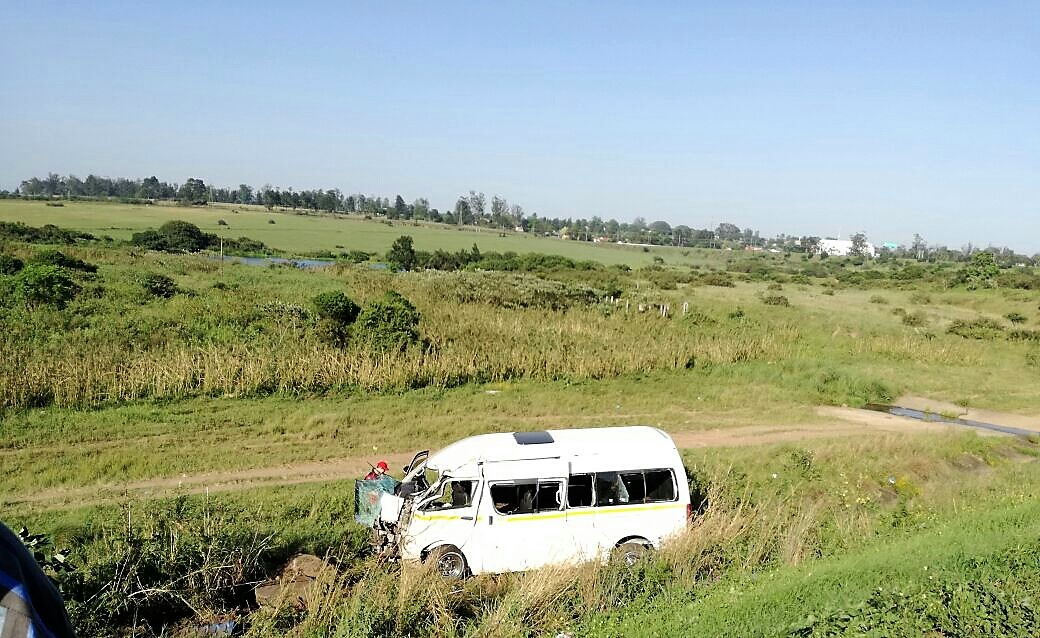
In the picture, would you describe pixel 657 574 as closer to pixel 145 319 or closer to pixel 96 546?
pixel 96 546

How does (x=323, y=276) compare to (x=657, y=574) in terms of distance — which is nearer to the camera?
(x=657, y=574)

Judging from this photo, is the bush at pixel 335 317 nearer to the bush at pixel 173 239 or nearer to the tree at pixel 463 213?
the bush at pixel 173 239

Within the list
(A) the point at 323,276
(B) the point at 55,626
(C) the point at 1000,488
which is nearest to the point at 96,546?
(B) the point at 55,626

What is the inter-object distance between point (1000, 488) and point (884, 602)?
26.5 ft

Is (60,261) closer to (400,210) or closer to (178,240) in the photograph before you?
(178,240)

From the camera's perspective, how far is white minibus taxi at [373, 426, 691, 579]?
30.7ft

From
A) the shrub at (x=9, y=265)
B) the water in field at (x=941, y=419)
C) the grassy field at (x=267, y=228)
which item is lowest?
the water in field at (x=941, y=419)

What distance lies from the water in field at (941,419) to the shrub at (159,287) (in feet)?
88.2

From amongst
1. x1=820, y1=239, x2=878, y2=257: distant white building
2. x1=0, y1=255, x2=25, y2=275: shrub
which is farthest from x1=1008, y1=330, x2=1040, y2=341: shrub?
x1=820, y1=239, x2=878, y2=257: distant white building

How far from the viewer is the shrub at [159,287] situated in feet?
94.3

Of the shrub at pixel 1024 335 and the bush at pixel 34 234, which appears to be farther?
the bush at pixel 34 234

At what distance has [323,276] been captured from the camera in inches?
1695

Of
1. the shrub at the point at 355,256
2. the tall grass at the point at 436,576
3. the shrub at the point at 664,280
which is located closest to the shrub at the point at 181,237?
the shrub at the point at 355,256

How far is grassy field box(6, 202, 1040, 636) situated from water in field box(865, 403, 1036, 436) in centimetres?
78
